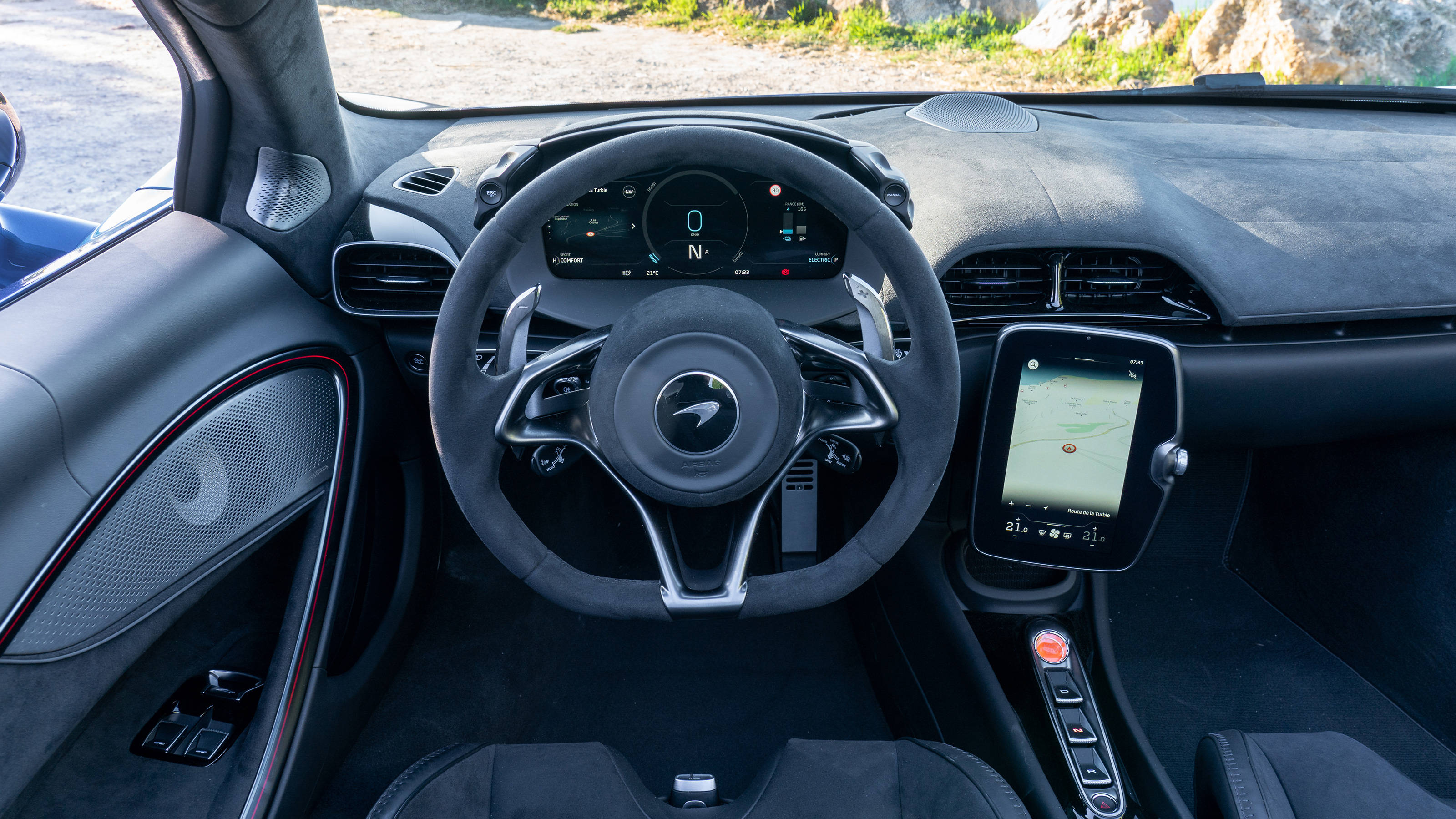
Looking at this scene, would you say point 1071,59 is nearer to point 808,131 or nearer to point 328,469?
point 808,131

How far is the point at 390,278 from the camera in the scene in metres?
1.72

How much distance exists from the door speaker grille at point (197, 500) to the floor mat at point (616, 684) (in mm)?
690

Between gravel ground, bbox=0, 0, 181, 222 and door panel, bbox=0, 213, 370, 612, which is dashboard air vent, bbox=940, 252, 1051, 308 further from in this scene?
gravel ground, bbox=0, 0, 181, 222

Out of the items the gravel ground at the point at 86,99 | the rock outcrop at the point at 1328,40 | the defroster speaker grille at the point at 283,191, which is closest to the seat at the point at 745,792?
the defroster speaker grille at the point at 283,191

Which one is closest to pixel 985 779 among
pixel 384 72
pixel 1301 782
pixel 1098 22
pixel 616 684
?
pixel 1301 782

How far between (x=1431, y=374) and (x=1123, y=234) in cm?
84

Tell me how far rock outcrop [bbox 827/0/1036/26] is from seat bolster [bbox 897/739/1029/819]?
1543 millimetres

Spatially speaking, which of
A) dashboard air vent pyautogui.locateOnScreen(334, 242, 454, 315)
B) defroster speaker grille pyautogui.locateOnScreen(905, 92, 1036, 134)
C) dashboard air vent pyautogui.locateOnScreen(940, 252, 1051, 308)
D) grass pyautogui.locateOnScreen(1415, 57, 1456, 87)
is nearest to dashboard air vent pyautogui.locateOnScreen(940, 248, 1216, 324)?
dashboard air vent pyautogui.locateOnScreen(940, 252, 1051, 308)

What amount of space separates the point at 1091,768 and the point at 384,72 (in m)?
2.19

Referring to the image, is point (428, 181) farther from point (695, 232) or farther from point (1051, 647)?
point (1051, 647)

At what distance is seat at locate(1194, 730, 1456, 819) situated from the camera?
134 cm

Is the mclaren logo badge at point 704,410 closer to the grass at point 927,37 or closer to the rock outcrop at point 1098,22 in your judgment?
the grass at point 927,37

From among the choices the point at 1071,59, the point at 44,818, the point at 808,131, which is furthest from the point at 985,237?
the point at 44,818

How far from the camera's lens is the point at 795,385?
1.21 metres
